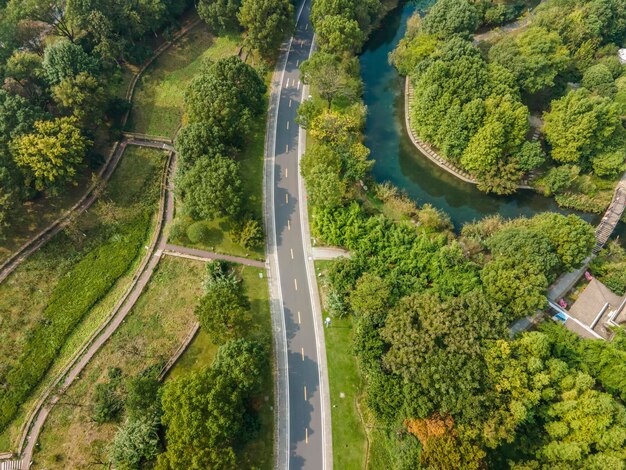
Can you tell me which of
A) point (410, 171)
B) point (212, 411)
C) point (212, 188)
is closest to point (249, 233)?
point (212, 188)

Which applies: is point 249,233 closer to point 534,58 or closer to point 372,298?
point 372,298

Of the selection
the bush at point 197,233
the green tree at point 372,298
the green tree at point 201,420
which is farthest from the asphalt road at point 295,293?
the bush at point 197,233

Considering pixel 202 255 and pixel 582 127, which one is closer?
pixel 202 255

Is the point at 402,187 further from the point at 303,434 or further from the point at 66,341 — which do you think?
the point at 66,341

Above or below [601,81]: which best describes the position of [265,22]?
below

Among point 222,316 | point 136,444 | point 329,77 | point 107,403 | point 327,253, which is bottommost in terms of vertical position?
point 107,403

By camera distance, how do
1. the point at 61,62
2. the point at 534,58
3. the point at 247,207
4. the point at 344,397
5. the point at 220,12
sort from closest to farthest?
the point at 344,397
the point at 247,207
the point at 61,62
the point at 534,58
the point at 220,12
